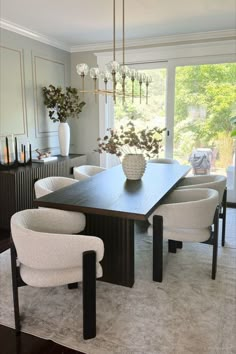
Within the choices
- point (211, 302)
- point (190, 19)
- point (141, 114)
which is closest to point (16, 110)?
point (141, 114)

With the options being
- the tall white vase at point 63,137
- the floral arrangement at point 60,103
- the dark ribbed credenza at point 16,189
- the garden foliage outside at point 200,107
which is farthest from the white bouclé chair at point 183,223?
the floral arrangement at point 60,103

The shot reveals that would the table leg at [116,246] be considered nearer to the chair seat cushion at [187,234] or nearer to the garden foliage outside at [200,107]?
the chair seat cushion at [187,234]

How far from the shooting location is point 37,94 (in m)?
4.46

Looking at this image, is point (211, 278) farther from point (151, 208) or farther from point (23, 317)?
point (23, 317)

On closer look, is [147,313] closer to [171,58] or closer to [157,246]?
[157,246]

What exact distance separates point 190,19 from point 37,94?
92.0 inches

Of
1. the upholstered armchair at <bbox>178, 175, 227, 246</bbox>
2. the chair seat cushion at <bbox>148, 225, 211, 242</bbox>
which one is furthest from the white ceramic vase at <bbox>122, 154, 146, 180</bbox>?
the chair seat cushion at <bbox>148, 225, 211, 242</bbox>

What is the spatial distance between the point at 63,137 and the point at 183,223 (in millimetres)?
2822

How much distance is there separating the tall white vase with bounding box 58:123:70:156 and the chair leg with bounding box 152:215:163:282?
2715 millimetres

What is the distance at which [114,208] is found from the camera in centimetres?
210

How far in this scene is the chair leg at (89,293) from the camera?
1730 mm

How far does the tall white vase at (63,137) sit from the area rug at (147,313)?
7.80 ft

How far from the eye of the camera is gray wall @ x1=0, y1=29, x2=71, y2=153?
390cm

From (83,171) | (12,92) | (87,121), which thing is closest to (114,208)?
(83,171)
